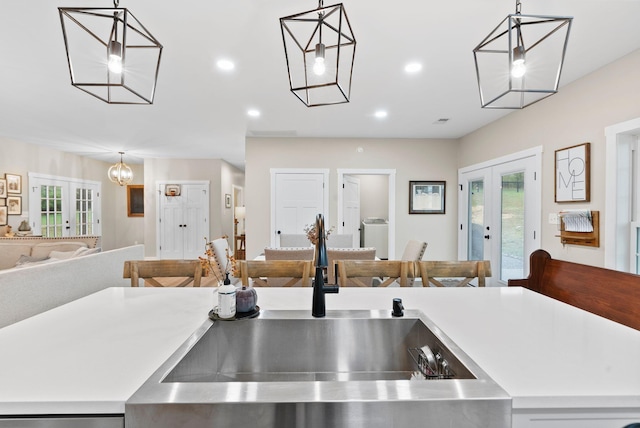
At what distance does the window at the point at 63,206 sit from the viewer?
5891 millimetres

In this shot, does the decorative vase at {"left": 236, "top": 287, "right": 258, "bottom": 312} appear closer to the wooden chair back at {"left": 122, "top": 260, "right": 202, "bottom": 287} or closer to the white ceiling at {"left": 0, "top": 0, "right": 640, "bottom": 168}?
the wooden chair back at {"left": 122, "top": 260, "right": 202, "bottom": 287}

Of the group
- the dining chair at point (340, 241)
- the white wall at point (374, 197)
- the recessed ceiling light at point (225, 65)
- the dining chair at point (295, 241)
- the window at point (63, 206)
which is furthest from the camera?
the white wall at point (374, 197)

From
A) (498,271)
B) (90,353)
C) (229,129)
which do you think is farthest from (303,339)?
(229,129)

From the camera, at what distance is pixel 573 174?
2.96m

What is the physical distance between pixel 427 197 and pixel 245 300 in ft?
15.8

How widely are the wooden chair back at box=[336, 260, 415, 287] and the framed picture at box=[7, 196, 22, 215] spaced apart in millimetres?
6428

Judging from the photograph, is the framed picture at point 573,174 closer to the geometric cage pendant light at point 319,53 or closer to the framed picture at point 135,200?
the geometric cage pendant light at point 319,53

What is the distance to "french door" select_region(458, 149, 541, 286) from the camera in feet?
11.7

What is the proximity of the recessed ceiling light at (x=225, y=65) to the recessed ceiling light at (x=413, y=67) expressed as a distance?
154 cm

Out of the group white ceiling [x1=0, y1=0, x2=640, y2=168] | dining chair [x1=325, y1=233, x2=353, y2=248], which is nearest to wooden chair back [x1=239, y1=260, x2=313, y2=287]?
white ceiling [x1=0, y1=0, x2=640, y2=168]

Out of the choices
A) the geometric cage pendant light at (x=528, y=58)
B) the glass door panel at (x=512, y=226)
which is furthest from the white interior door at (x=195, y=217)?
the geometric cage pendant light at (x=528, y=58)

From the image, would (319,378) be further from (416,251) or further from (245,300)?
(416,251)

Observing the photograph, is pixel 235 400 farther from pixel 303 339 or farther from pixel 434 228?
pixel 434 228

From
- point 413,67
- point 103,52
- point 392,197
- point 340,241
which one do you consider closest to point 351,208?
point 392,197
